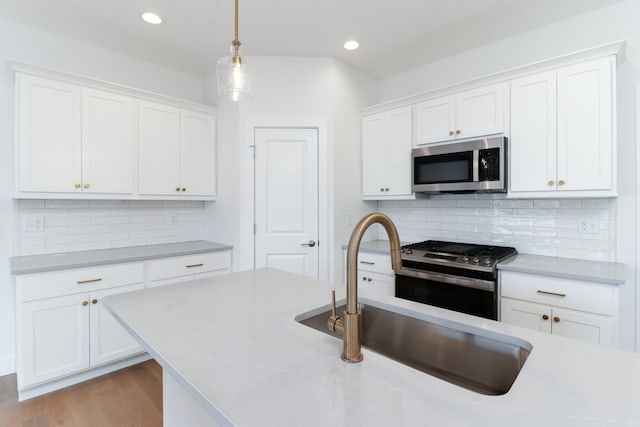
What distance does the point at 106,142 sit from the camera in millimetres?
2758

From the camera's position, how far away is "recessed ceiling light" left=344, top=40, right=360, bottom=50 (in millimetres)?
2916

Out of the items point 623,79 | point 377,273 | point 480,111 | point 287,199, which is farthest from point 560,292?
point 287,199

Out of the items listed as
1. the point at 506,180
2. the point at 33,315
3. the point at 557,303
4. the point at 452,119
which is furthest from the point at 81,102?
the point at 557,303

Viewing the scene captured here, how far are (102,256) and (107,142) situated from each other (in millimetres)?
957

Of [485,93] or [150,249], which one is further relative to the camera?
[150,249]

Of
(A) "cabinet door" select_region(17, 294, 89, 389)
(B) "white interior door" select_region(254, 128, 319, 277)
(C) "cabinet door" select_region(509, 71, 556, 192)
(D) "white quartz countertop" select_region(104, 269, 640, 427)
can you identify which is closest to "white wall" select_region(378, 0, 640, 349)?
(C) "cabinet door" select_region(509, 71, 556, 192)

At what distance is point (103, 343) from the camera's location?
99.2 inches

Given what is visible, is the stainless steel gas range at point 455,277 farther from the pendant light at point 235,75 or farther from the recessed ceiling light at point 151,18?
the recessed ceiling light at point 151,18

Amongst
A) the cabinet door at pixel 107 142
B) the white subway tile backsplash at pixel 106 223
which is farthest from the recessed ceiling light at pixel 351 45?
the cabinet door at pixel 107 142

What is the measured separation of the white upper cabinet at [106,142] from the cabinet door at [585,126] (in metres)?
3.09

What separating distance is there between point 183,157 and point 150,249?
3.11 feet

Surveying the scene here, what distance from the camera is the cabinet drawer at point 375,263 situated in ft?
9.68

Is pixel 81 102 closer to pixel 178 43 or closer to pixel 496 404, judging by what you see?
pixel 178 43

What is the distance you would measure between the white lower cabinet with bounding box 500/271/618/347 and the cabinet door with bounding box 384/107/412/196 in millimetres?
1237
